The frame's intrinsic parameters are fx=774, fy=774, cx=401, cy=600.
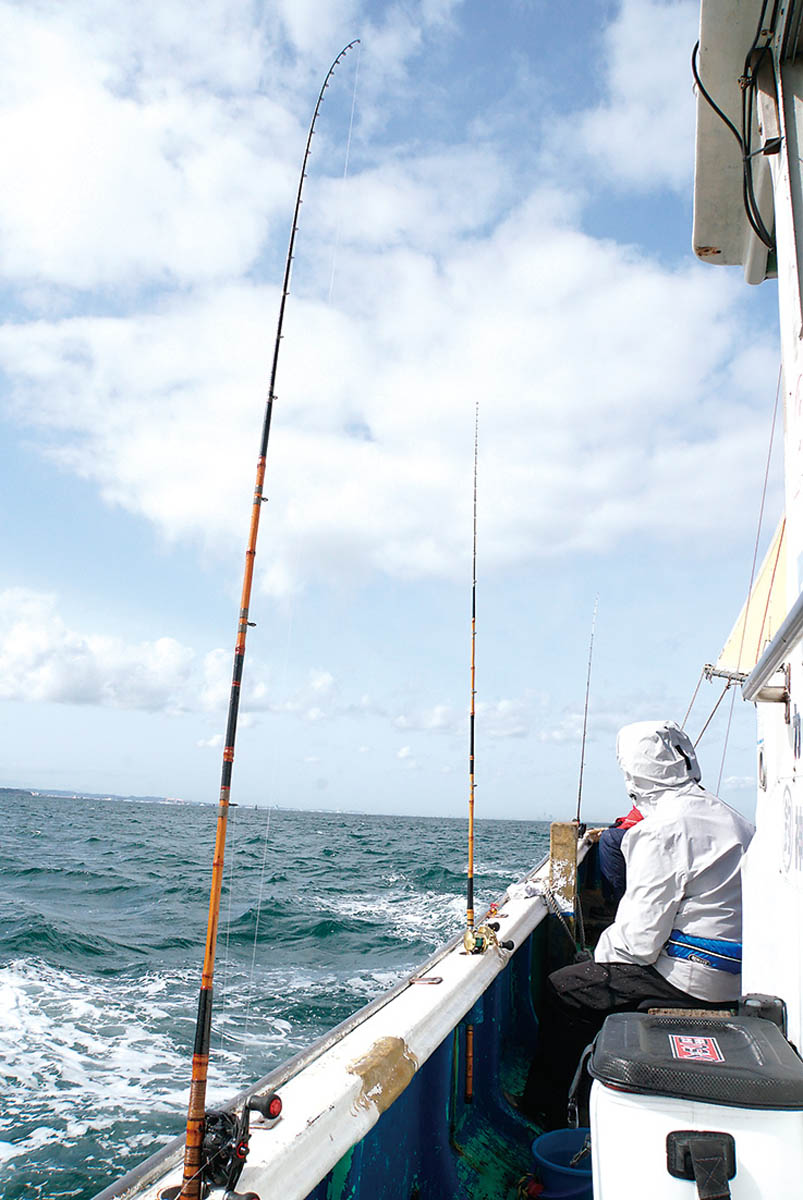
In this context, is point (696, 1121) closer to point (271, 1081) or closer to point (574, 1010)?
point (271, 1081)

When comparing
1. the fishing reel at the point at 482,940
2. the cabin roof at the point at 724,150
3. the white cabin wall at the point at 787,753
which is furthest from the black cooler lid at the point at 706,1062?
the cabin roof at the point at 724,150

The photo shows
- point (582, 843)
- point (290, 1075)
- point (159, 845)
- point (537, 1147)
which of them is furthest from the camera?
point (159, 845)

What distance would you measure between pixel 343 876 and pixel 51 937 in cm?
852

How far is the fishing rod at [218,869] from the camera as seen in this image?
1.41 metres

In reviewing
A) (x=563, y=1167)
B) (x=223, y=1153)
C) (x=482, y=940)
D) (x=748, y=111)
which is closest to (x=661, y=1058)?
(x=223, y=1153)

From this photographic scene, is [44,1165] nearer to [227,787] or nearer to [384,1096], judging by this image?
[384,1096]

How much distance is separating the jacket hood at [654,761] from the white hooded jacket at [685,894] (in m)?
0.19

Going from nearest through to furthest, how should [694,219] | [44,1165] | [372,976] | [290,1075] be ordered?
[290,1075] < [694,219] < [44,1165] < [372,976]

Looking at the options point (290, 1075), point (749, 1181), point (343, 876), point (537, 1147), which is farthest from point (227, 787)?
point (343, 876)

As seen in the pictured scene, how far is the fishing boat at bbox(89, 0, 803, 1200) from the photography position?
1.34m

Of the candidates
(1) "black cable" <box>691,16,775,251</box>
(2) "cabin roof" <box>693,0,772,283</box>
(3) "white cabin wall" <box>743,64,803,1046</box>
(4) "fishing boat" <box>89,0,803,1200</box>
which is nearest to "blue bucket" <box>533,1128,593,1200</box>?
(4) "fishing boat" <box>89,0,803,1200</box>

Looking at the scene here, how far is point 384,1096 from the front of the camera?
188cm

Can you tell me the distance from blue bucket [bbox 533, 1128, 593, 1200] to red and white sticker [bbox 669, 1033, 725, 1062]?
124cm

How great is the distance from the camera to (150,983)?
22.9ft
